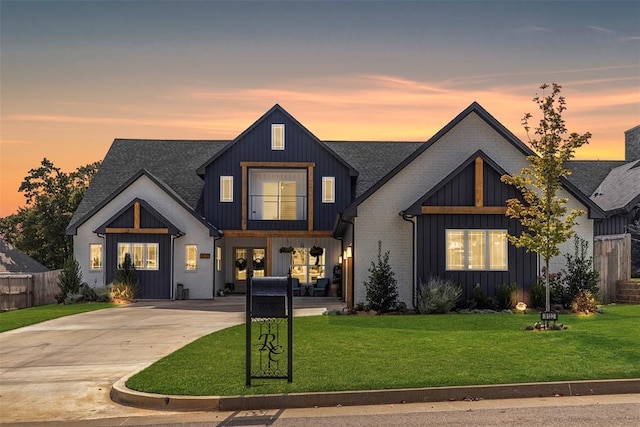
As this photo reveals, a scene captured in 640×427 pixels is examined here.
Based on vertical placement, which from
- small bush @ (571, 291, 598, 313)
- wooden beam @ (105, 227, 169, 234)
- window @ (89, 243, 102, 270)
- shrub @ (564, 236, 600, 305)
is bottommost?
small bush @ (571, 291, 598, 313)

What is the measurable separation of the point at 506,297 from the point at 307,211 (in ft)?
47.8

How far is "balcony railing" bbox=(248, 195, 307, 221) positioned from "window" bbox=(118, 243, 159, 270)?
5.81m

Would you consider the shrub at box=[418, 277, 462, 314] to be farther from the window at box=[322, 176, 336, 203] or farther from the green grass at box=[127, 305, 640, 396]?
the window at box=[322, 176, 336, 203]

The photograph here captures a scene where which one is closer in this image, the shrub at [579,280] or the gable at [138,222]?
the shrub at [579,280]

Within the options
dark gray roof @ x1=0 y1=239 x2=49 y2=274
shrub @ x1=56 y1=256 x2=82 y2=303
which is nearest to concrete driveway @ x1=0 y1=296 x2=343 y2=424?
shrub @ x1=56 y1=256 x2=82 y2=303

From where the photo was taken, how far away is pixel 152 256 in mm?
30781

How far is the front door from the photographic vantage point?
35625mm

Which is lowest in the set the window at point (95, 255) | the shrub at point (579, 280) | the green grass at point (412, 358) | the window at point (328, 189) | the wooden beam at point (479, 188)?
the green grass at point (412, 358)

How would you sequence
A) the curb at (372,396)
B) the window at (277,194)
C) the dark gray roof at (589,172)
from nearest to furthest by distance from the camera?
the curb at (372,396)
the window at (277,194)
the dark gray roof at (589,172)

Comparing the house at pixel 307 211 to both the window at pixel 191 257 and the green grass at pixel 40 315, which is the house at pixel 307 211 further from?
the green grass at pixel 40 315

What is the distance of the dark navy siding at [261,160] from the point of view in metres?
33.6

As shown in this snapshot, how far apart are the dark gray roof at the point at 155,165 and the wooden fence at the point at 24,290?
4270 millimetres

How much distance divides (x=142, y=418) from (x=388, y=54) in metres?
15.3

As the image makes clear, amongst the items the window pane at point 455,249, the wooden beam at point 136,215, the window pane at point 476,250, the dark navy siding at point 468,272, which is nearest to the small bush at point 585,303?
the dark navy siding at point 468,272
